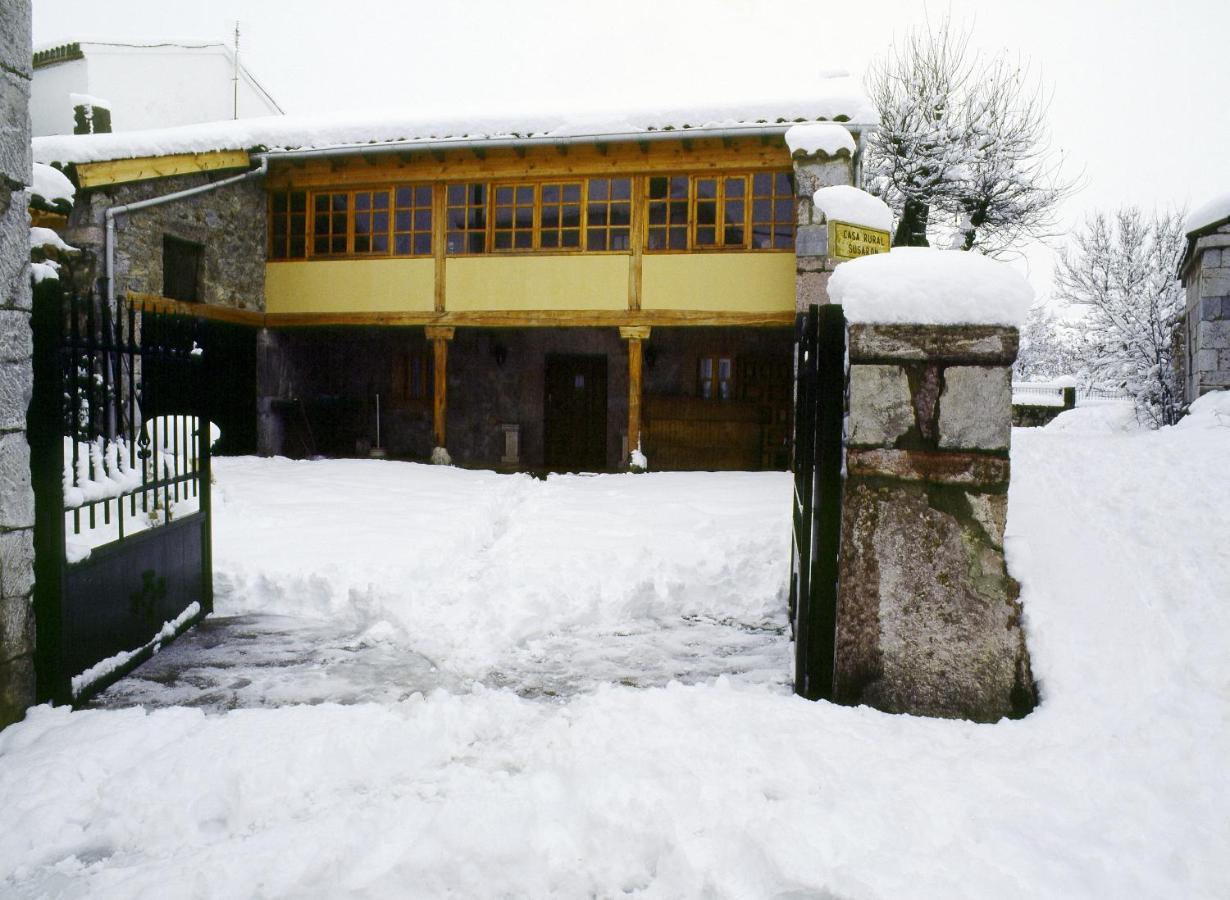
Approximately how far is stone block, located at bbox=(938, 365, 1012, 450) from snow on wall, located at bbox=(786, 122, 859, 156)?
745 centimetres

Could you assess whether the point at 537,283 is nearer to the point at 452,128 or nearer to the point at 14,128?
the point at 452,128

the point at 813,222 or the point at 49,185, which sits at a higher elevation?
the point at 813,222

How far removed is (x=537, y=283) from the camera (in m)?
11.5

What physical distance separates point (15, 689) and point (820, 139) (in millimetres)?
9301

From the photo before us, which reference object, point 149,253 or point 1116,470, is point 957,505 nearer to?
point 1116,470

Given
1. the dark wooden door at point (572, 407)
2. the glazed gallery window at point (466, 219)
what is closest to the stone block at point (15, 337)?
the glazed gallery window at point (466, 219)

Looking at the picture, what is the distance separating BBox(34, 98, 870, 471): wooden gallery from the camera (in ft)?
33.6

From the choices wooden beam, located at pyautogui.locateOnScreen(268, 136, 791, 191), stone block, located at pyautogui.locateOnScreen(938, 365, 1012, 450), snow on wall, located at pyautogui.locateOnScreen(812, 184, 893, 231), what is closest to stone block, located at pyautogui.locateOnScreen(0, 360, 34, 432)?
stone block, located at pyautogui.locateOnScreen(938, 365, 1012, 450)

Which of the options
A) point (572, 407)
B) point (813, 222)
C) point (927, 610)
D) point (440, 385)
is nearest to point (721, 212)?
point (813, 222)

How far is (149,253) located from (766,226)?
7993mm

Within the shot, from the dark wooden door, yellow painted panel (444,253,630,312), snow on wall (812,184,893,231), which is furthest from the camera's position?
the dark wooden door

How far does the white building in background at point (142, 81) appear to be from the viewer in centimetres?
2297

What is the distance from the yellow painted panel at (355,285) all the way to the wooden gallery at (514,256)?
30 mm

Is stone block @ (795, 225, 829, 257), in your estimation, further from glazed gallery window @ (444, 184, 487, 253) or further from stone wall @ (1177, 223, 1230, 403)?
glazed gallery window @ (444, 184, 487, 253)
